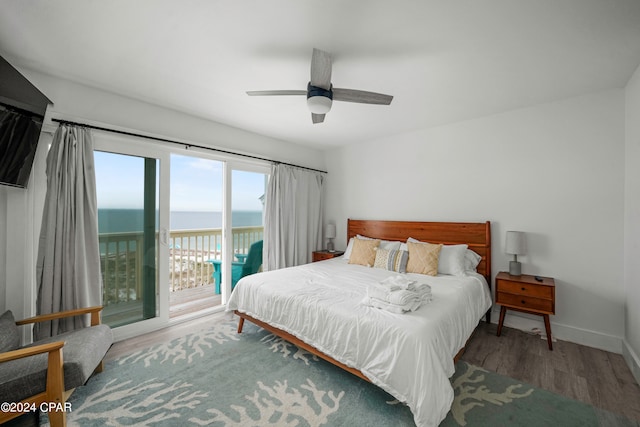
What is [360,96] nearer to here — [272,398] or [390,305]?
[390,305]

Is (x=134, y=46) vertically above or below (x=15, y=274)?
above

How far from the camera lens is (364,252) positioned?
12.1 feet

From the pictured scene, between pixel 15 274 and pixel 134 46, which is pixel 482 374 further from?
pixel 15 274

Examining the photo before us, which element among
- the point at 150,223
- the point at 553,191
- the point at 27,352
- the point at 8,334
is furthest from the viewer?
the point at 150,223

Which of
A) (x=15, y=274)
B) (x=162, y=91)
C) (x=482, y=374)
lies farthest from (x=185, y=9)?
(x=482, y=374)

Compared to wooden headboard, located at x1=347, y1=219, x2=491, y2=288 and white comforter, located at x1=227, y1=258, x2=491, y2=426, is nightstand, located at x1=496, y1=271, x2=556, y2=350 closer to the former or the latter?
white comforter, located at x1=227, y1=258, x2=491, y2=426

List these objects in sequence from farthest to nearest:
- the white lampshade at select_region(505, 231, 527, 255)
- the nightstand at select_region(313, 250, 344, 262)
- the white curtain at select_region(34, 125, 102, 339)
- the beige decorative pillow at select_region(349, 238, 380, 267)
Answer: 1. the nightstand at select_region(313, 250, 344, 262)
2. the beige decorative pillow at select_region(349, 238, 380, 267)
3. the white lampshade at select_region(505, 231, 527, 255)
4. the white curtain at select_region(34, 125, 102, 339)

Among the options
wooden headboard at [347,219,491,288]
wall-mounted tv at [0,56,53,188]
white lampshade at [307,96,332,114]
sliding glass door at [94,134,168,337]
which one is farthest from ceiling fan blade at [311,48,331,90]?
wooden headboard at [347,219,491,288]

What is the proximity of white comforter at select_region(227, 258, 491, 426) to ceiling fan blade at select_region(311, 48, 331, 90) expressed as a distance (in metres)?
1.76

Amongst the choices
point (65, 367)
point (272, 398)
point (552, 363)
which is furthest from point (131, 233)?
point (552, 363)

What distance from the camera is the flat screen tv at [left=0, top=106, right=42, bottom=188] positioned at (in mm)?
1824

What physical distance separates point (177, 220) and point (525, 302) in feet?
15.1

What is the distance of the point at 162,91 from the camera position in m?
2.66

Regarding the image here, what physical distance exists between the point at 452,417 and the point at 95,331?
2.71m
